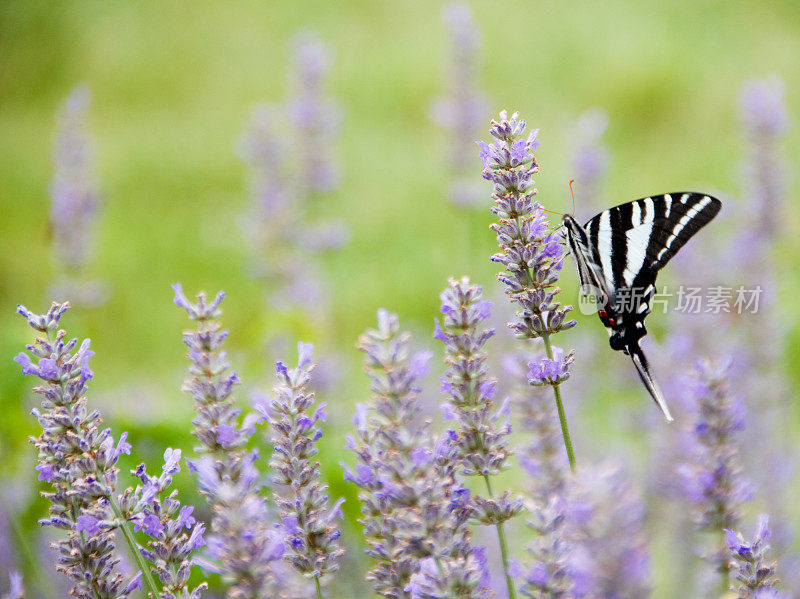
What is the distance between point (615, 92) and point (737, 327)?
4.12m

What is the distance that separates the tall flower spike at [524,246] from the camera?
3.80ft

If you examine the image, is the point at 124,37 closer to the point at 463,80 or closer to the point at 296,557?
the point at 463,80

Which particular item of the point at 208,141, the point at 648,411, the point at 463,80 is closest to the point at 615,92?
the point at 208,141

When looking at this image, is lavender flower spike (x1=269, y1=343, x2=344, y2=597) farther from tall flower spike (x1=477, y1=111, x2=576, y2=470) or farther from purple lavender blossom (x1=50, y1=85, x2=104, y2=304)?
purple lavender blossom (x1=50, y1=85, x2=104, y2=304)

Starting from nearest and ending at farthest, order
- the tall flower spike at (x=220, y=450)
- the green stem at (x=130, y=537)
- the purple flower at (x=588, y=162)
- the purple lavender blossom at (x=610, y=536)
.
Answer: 1. the purple lavender blossom at (x=610, y=536)
2. the tall flower spike at (x=220, y=450)
3. the green stem at (x=130, y=537)
4. the purple flower at (x=588, y=162)

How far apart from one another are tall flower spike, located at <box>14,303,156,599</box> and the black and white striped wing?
96 centimetres

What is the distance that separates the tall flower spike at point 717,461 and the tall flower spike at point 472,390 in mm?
380

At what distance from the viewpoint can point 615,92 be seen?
6355 millimetres

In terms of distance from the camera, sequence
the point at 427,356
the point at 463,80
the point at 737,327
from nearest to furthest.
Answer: the point at 427,356
the point at 737,327
the point at 463,80

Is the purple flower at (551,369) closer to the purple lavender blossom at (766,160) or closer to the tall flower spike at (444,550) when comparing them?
the tall flower spike at (444,550)

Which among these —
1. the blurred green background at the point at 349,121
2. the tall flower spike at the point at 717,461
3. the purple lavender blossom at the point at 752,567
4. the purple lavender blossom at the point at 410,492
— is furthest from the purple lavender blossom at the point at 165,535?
the blurred green background at the point at 349,121

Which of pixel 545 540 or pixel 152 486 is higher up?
pixel 152 486

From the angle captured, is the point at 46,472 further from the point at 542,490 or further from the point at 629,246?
the point at 629,246

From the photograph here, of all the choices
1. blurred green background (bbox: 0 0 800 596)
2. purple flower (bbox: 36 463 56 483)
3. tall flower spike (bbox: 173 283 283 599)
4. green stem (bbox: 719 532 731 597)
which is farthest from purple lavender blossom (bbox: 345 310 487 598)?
blurred green background (bbox: 0 0 800 596)
